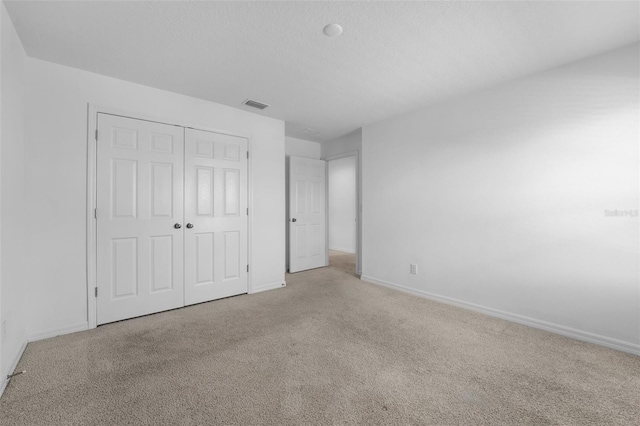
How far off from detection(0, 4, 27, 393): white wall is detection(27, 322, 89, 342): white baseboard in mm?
94

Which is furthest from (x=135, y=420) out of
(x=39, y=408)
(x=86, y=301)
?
(x=86, y=301)

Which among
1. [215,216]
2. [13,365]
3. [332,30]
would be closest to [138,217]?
[215,216]

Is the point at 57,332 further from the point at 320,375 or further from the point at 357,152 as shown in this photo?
the point at 357,152

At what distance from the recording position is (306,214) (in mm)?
4820

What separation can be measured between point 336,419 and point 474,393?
88 cm

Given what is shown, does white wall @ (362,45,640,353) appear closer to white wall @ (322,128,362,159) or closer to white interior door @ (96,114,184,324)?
white wall @ (322,128,362,159)

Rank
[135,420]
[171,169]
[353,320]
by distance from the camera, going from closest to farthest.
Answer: [135,420]
[353,320]
[171,169]

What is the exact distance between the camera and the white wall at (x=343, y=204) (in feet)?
22.6

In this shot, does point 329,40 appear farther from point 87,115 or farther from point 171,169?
point 87,115

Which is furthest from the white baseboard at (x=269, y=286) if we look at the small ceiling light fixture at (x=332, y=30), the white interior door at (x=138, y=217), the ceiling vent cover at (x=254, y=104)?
the small ceiling light fixture at (x=332, y=30)

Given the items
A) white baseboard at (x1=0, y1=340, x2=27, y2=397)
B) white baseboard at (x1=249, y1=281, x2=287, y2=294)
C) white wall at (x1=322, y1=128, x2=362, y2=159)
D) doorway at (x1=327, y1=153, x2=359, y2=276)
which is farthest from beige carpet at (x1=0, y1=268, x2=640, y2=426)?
doorway at (x1=327, y1=153, x2=359, y2=276)

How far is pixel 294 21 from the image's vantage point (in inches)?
72.3

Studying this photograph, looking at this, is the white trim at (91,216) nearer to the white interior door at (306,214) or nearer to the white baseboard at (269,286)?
the white baseboard at (269,286)

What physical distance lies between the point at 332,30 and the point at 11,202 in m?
2.59
